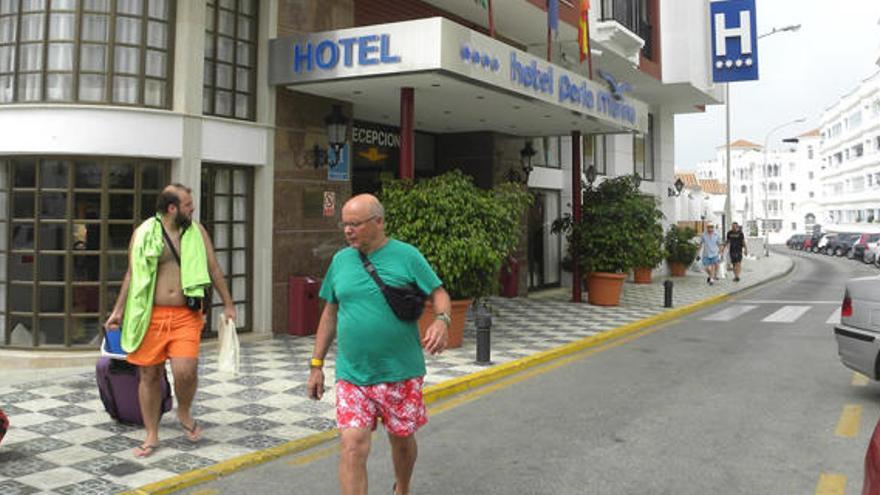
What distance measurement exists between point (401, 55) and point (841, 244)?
4881 centimetres

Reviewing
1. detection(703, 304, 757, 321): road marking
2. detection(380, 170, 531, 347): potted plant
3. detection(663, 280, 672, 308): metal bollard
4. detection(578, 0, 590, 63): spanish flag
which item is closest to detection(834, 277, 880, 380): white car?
detection(380, 170, 531, 347): potted plant

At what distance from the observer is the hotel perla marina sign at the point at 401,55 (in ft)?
30.1

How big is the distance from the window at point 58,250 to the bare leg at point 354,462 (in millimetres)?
6089

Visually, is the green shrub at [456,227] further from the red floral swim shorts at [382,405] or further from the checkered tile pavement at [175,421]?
the red floral swim shorts at [382,405]

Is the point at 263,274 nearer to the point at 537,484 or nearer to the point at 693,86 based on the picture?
the point at 537,484

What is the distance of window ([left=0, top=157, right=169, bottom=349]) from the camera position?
8367 millimetres

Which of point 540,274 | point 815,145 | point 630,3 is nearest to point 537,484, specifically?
point 540,274

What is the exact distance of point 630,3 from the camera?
→ 20156mm

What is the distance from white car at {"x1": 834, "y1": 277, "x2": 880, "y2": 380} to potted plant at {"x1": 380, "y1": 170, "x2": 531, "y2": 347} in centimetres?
418

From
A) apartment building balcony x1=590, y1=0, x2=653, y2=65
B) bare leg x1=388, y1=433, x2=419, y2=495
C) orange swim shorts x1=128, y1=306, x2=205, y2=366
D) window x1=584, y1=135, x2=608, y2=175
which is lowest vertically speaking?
bare leg x1=388, y1=433, x2=419, y2=495

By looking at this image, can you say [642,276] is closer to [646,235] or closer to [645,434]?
[646,235]

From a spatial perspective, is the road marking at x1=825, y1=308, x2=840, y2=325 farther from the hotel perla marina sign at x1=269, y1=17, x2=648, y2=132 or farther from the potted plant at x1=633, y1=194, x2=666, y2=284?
the hotel perla marina sign at x1=269, y1=17, x2=648, y2=132

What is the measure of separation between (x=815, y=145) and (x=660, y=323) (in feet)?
323

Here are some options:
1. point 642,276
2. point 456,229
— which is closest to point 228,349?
point 456,229
